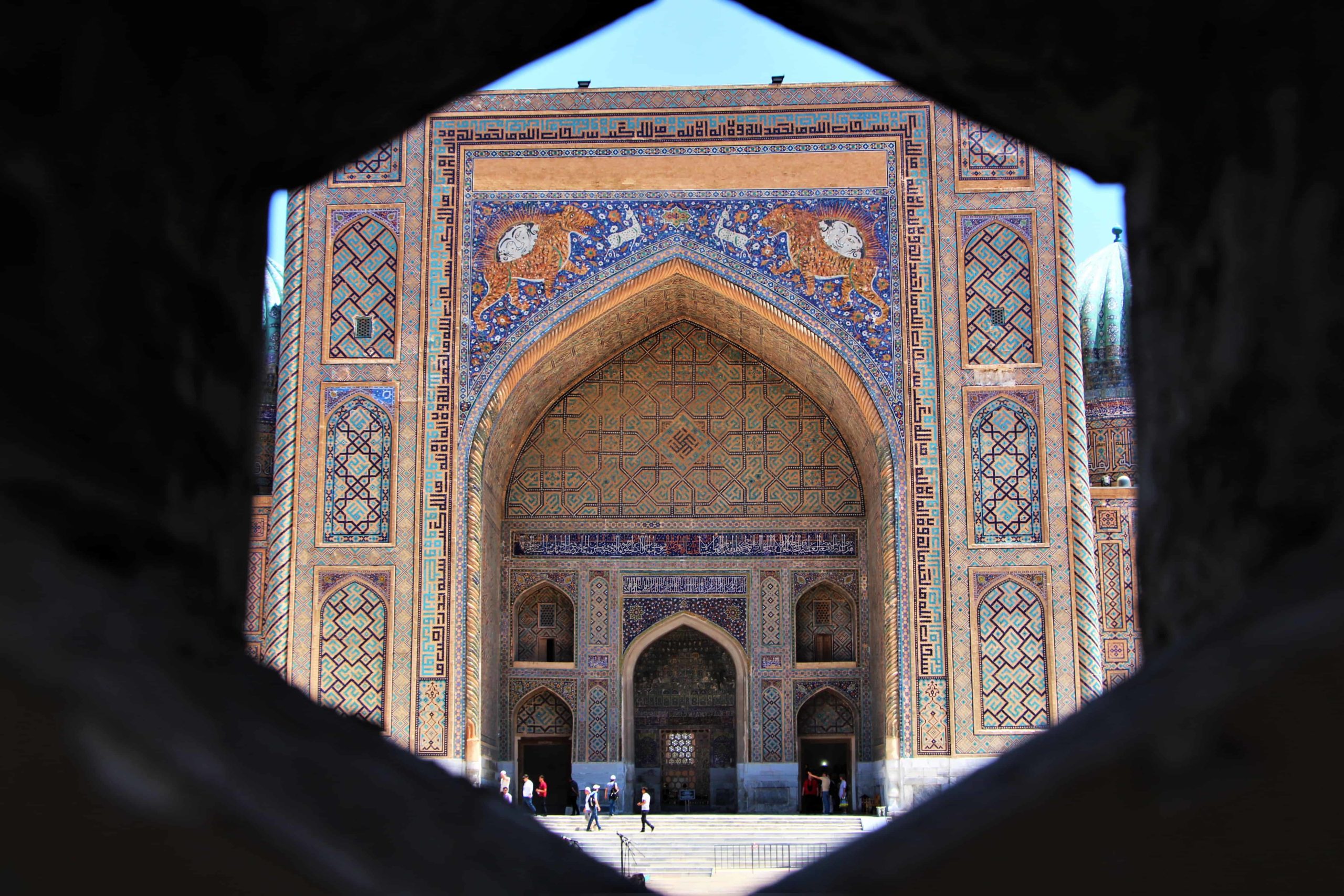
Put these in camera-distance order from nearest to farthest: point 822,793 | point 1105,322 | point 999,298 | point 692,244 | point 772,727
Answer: point 999,298
point 692,244
point 822,793
point 772,727
point 1105,322

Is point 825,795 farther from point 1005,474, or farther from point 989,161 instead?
point 989,161

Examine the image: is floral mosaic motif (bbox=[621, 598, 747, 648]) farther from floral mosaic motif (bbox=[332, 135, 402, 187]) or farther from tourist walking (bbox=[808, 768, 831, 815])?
floral mosaic motif (bbox=[332, 135, 402, 187])

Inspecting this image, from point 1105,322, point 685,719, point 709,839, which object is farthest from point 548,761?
point 1105,322

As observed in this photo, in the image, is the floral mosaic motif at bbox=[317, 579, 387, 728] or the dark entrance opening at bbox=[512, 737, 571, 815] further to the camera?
the dark entrance opening at bbox=[512, 737, 571, 815]

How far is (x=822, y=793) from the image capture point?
42.9 ft

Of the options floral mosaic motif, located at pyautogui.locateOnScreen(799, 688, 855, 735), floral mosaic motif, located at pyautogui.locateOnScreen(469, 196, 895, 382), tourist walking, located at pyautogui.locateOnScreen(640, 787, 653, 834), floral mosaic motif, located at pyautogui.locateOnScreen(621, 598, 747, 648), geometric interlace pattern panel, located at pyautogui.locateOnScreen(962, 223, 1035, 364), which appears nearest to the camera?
tourist walking, located at pyautogui.locateOnScreen(640, 787, 653, 834)

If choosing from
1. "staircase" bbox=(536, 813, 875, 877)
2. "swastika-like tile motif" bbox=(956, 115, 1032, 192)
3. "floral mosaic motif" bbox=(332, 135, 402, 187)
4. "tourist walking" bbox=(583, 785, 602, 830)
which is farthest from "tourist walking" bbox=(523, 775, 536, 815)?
"swastika-like tile motif" bbox=(956, 115, 1032, 192)

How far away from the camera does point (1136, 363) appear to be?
3.52 ft

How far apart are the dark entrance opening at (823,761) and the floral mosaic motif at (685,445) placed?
7.64ft

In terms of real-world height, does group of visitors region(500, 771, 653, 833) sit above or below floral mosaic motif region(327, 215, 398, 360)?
below

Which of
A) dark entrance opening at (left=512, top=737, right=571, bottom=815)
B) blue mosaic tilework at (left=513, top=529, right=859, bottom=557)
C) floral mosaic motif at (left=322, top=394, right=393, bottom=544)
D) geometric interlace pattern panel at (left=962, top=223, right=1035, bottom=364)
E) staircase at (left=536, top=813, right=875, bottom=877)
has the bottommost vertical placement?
staircase at (left=536, top=813, right=875, bottom=877)

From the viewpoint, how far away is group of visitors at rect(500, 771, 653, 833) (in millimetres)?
11781

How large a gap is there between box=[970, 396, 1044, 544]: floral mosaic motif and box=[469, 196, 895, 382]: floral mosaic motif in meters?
1.21

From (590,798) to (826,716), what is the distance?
9.06 feet
